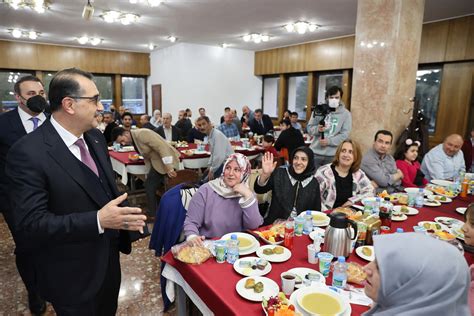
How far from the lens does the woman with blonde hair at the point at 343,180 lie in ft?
9.55

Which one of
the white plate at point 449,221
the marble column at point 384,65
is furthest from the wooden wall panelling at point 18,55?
the white plate at point 449,221

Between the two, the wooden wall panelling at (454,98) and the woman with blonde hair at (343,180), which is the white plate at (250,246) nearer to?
the woman with blonde hair at (343,180)

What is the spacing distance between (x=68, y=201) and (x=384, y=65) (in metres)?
3.78

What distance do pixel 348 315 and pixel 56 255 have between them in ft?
4.19

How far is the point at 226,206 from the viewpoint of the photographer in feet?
7.25

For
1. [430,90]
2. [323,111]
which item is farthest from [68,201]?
[430,90]

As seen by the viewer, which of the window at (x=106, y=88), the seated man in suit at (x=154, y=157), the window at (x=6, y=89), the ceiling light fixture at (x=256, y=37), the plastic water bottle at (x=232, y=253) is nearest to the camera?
the plastic water bottle at (x=232, y=253)

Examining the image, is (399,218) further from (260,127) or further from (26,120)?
(260,127)

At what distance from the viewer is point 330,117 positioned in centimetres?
409

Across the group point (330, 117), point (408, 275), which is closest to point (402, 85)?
point (330, 117)

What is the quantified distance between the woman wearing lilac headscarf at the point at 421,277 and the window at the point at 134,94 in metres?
10.4

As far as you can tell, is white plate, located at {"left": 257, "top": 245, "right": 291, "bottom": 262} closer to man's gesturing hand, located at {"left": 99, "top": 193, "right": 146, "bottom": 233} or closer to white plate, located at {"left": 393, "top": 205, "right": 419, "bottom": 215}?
man's gesturing hand, located at {"left": 99, "top": 193, "right": 146, "bottom": 233}

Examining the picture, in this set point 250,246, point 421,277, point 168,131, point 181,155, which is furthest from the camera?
point 168,131

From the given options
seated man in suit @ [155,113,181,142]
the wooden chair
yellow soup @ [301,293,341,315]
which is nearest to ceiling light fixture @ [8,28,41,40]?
seated man in suit @ [155,113,181,142]
